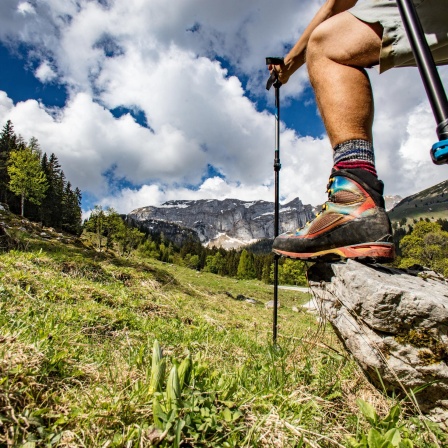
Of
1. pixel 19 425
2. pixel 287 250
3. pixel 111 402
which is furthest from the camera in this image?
pixel 287 250

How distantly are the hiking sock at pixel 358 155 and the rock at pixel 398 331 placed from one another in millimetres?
786

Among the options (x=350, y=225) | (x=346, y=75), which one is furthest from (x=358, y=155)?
(x=346, y=75)

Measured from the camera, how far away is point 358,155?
2277mm

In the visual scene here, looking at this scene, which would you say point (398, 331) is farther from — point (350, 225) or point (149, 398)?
point (149, 398)

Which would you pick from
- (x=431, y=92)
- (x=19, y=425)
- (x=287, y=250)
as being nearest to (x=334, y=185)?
(x=287, y=250)

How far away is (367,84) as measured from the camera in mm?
2363

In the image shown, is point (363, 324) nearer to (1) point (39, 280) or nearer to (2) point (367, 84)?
(2) point (367, 84)

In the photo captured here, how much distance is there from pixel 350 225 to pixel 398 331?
0.79 metres

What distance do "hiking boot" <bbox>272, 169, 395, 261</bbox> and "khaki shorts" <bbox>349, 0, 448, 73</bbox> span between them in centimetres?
92

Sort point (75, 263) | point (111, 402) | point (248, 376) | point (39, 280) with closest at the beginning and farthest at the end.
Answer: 1. point (111, 402)
2. point (248, 376)
3. point (39, 280)
4. point (75, 263)

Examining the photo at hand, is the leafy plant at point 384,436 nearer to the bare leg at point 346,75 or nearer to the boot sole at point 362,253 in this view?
the boot sole at point 362,253

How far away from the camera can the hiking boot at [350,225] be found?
2.16 m

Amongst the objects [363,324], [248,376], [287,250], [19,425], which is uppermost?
[287,250]

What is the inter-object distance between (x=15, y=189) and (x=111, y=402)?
70.2 m
